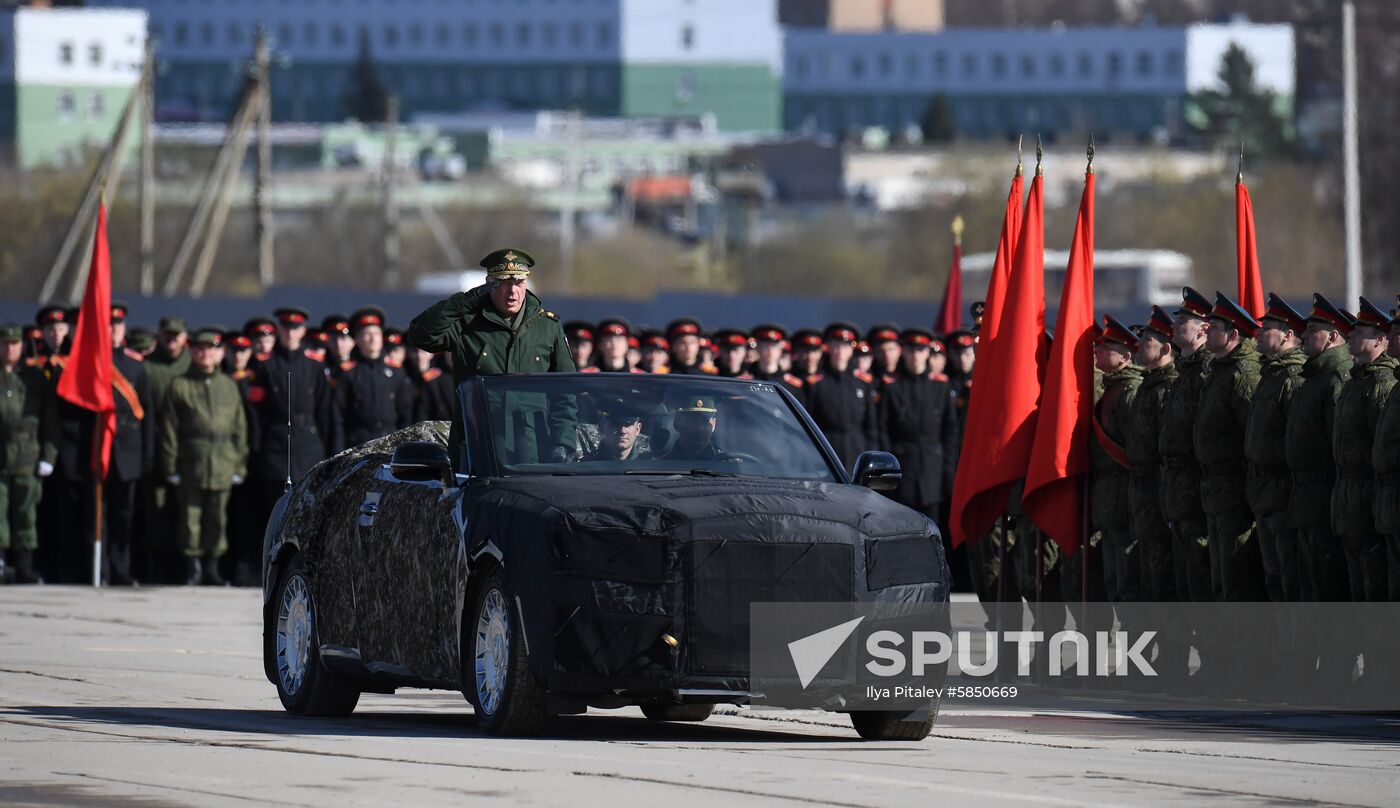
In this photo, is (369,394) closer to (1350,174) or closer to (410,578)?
(410,578)

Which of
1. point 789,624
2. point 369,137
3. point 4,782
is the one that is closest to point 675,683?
point 789,624

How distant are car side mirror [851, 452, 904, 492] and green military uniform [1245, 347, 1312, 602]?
318cm

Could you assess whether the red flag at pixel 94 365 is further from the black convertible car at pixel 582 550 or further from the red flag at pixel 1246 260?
Result: the black convertible car at pixel 582 550

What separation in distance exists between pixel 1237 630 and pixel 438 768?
19.1 ft

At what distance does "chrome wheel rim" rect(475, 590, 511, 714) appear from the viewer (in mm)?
11352

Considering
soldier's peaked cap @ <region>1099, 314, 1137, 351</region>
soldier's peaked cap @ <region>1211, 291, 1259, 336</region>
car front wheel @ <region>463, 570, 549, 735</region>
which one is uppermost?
soldier's peaked cap @ <region>1211, 291, 1259, 336</region>

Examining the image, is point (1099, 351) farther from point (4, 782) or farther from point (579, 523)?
point (4, 782)

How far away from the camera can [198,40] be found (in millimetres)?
177500

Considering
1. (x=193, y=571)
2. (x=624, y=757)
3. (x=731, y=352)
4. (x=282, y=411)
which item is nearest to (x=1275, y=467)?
(x=624, y=757)

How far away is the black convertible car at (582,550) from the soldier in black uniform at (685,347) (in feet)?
28.5

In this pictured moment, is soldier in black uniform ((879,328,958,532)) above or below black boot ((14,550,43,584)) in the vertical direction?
above

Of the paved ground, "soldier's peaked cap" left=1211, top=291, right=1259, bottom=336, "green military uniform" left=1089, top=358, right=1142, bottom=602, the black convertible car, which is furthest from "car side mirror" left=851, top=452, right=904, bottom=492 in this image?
"green military uniform" left=1089, top=358, right=1142, bottom=602

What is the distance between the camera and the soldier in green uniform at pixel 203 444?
2331cm

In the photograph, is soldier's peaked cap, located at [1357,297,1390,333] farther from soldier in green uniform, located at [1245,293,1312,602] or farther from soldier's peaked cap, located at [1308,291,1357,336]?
soldier in green uniform, located at [1245,293,1312,602]
